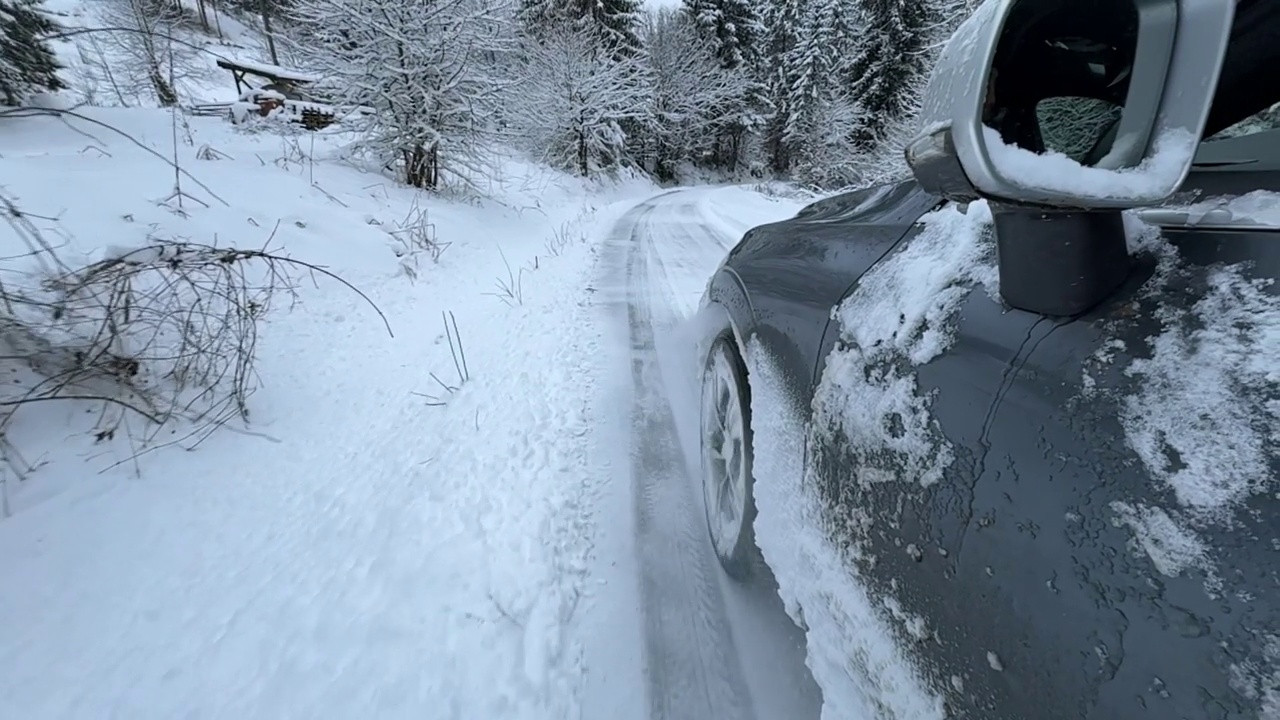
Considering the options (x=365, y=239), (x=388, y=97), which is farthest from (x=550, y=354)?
(x=388, y=97)

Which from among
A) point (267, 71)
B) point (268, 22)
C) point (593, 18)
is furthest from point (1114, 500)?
point (268, 22)

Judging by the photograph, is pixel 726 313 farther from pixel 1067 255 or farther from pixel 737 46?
pixel 737 46

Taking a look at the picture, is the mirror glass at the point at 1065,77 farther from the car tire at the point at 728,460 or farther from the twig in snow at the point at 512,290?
the twig in snow at the point at 512,290

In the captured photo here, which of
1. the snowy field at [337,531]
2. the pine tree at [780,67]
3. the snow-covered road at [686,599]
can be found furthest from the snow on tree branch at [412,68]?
the pine tree at [780,67]

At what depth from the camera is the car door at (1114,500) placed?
0.53 meters

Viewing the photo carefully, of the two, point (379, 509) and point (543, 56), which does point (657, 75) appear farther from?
point (379, 509)

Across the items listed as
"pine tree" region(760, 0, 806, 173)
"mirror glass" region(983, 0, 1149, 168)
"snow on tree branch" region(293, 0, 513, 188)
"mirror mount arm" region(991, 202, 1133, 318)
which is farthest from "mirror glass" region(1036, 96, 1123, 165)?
"pine tree" region(760, 0, 806, 173)

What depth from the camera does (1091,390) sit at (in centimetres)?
69

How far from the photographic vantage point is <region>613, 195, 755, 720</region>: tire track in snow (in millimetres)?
1555

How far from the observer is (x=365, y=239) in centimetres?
644

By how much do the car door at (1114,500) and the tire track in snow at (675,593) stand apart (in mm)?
884

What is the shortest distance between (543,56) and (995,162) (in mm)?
23578

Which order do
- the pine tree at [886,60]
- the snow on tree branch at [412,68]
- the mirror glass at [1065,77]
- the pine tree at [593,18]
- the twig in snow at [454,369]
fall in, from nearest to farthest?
the mirror glass at [1065,77], the twig in snow at [454,369], the snow on tree branch at [412,68], the pine tree at [593,18], the pine tree at [886,60]

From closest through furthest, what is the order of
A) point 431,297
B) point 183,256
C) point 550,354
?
point 183,256 → point 550,354 → point 431,297
